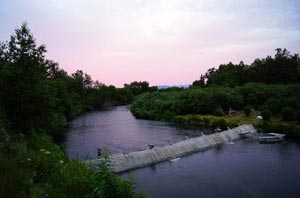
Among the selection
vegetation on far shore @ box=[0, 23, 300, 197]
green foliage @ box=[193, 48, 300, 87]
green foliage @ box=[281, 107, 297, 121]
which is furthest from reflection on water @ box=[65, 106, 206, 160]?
green foliage @ box=[193, 48, 300, 87]

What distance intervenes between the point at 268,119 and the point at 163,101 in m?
25.9

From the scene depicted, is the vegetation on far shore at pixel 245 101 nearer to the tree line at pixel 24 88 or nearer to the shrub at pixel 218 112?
the shrub at pixel 218 112

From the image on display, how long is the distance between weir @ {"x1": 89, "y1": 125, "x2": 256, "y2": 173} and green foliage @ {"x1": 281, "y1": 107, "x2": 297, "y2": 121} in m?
6.58

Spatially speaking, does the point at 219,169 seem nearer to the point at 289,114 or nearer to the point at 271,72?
the point at 289,114

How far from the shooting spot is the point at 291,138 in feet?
124

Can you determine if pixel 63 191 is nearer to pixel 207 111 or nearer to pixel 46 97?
pixel 46 97

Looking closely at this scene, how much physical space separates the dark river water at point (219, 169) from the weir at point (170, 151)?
93 cm

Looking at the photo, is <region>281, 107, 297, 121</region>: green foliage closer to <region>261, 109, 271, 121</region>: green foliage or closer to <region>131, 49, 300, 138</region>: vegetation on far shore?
<region>131, 49, 300, 138</region>: vegetation on far shore

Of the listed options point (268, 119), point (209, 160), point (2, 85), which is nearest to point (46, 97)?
point (2, 85)

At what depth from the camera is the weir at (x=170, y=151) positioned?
25.3 metres

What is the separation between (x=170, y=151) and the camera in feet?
98.4

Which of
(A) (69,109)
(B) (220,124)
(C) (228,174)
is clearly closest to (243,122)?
(B) (220,124)

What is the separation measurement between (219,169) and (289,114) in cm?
2433

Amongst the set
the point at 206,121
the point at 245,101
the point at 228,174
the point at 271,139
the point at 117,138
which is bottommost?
the point at 228,174
